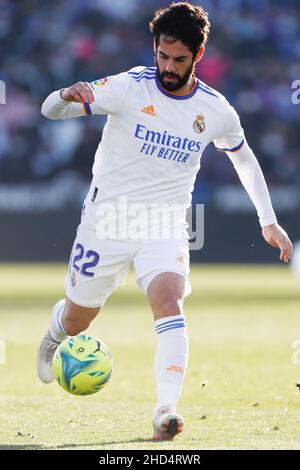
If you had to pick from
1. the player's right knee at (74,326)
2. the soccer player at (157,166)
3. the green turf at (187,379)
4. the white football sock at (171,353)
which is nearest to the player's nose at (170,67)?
the soccer player at (157,166)

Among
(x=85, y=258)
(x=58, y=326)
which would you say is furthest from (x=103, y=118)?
(x=85, y=258)

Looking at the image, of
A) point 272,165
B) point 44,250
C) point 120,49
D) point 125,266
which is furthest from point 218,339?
point 120,49

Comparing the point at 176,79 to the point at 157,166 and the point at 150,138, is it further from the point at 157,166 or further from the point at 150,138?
the point at 157,166

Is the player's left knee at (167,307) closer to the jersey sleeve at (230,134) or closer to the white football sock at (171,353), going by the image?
the white football sock at (171,353)

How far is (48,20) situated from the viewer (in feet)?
79.0

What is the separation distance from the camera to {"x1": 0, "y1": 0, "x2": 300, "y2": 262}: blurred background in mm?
21172

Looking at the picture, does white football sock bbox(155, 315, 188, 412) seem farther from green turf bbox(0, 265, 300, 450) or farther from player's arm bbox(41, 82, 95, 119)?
player's arm bbox(41, 82, 95, 119)

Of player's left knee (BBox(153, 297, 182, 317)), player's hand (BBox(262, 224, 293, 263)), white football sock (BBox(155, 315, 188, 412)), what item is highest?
player's hand (BBox(262, 224, 293, 263))

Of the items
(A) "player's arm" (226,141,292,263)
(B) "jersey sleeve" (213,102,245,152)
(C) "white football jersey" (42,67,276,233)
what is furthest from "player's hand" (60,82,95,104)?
(A) "player's arm" (226,141,292,263)

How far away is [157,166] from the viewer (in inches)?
242

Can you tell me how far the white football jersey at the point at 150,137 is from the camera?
612 centimetres

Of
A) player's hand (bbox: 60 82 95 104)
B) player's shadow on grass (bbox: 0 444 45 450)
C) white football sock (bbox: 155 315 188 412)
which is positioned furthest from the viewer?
player's hand (bbox: 60 82 95 104)

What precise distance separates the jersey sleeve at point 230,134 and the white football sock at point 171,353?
4.21ft

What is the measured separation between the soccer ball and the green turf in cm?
22
